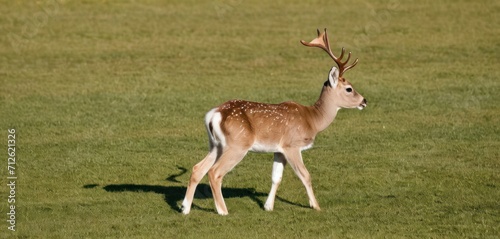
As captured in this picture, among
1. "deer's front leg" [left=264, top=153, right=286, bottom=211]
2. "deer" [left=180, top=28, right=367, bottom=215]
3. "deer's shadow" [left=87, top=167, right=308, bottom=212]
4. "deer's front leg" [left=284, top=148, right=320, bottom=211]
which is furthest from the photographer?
"deer's shadow" [left=87, top=167, right=308, bottom=212]

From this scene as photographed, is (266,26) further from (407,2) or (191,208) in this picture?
(191,208)

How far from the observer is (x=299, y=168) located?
12211mm

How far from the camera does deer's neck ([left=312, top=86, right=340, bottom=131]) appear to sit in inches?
504

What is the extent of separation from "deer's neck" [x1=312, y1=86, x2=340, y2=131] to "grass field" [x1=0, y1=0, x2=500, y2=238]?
0.91m

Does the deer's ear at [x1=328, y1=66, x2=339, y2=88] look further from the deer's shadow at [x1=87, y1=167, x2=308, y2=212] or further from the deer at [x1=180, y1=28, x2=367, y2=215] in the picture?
the deer's shadow at [x1=87, y1=167, x2=308, y2=212]

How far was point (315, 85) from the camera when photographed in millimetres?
20594

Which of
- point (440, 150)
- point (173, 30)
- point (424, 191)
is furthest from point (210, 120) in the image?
point (173, 30)

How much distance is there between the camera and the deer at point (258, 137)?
11938 millimetres

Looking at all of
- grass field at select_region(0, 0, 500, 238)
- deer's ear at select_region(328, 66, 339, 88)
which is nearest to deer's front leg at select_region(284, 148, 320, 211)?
grass field at select_region(0, 0, 500, 238)

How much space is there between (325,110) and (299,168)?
1.00m

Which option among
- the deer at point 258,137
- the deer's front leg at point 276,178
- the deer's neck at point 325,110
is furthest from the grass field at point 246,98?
the deer's neck at point 325,110

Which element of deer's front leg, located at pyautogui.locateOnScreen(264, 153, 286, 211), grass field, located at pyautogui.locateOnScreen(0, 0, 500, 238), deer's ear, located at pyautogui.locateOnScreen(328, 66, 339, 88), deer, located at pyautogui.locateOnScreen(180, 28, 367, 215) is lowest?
grass field, located at pyautogui.locateOnScreen(0, 0, 500, 238)

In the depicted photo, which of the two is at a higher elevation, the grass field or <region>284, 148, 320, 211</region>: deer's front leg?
<region>284, 148, 320, 211</region>: deer's front leg

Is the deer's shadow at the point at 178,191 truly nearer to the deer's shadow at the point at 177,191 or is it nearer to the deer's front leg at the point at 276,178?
the deer's shadow at the point at 177,191
